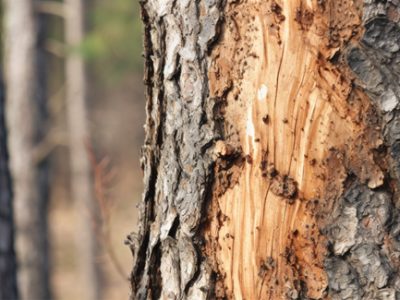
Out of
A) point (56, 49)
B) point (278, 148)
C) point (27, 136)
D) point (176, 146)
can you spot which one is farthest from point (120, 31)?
point (278, 148)

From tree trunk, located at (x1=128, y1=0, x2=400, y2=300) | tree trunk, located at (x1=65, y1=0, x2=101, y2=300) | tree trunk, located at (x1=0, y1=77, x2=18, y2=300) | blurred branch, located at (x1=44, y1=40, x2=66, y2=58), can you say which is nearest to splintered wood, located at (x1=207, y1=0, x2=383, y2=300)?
tree trunk, located at (x1=128, y1=0, x2=400, y2=300)

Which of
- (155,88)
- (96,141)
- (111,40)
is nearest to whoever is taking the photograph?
(155,88)

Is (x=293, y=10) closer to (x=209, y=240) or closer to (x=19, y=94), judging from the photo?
(x=209, y=240)

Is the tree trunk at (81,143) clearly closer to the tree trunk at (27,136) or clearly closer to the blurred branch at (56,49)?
the blurred branch at (56,49)

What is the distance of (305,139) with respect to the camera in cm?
204

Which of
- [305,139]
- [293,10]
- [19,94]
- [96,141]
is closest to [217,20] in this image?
[293,10]

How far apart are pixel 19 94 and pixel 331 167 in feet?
31.1

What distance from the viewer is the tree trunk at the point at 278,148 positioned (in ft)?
6.48

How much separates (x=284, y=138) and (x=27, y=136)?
9352 millimetres

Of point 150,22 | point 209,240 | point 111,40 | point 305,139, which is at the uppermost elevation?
point 111,40

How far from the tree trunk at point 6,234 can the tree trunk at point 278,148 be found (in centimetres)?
205

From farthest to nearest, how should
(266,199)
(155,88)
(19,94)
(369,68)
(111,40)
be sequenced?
1. (111,40)
2. (19,94)
3. (155,88)
4. (266,199)
5. (369,68)

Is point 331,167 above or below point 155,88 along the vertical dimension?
below

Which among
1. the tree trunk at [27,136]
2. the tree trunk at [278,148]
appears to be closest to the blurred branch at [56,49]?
the tree trunk at [27,136]
